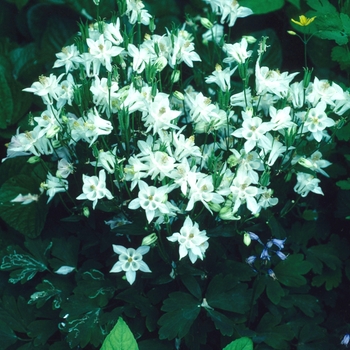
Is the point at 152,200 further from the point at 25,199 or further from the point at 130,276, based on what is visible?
the point at 25,199

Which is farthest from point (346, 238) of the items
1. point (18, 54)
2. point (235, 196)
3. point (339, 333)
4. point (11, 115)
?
point (18, 54)

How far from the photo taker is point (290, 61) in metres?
2.80

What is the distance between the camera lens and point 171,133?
162 centimetres

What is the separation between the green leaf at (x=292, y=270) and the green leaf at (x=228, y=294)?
178 mm

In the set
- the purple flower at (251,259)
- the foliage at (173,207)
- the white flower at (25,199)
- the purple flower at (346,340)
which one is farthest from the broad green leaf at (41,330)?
the purple flower at (346,340)

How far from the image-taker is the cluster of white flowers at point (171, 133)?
154 centimetres

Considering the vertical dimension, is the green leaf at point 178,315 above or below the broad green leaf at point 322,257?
above

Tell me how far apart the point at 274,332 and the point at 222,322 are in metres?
0.26

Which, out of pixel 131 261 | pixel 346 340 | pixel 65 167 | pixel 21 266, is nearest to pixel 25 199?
pixel 21 266

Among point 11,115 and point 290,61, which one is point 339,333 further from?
point 11,115

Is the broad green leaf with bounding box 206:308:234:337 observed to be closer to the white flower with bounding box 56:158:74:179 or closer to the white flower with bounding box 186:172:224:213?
the white flower with bounding box 186:172:224:213

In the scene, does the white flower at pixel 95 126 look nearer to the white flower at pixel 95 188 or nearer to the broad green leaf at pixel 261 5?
the white flower at pixel 95 188

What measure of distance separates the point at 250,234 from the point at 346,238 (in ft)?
1.97

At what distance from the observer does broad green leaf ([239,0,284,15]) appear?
236 centimetres
